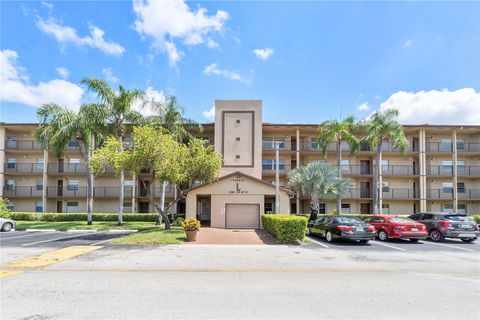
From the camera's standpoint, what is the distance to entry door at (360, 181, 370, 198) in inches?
1120

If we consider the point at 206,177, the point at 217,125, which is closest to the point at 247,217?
the point at 206,177

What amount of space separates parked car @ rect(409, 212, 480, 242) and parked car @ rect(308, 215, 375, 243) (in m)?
4.40

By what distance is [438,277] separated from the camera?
7.81 meters

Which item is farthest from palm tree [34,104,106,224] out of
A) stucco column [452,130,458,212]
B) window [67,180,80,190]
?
stucco column [452,130,458,212]

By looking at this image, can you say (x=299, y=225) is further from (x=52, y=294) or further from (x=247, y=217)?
(x=52, y=294)

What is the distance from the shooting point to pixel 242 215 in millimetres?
20562

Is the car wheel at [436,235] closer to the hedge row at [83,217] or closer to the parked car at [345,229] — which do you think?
the parked car at [345,229]

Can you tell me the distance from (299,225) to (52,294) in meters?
10.7

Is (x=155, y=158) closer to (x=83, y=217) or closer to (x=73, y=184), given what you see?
(x=83, y=217)

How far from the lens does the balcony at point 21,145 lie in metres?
28.3

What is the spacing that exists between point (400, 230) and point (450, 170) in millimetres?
19116

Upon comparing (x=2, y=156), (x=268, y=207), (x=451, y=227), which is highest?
(x=2, y=156)

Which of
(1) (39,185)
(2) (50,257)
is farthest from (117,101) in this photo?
(1) (39,185)

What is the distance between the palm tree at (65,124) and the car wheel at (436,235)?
23523 millimetres
